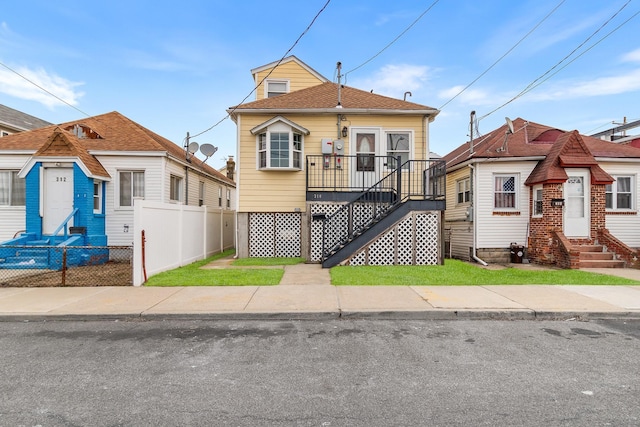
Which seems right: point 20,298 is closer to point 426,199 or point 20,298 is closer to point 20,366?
point 20,366

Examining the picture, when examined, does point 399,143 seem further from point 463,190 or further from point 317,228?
point 317,228

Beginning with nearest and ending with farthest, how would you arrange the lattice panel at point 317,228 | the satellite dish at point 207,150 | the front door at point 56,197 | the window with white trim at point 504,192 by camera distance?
the front door at point 56,197, the lattice panel at point 317,228, the window with white trim at point 504,192, the satellite dish at point 207,150

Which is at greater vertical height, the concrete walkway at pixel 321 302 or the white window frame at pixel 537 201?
the white window frame at pixel 537 201

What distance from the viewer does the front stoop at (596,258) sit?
38.5 ft

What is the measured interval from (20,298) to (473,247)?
45.3ft

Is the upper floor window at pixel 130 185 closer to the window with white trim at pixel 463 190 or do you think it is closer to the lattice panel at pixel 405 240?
the lattice panel at pixel 405 240

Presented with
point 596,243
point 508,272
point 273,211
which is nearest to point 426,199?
point 508,272

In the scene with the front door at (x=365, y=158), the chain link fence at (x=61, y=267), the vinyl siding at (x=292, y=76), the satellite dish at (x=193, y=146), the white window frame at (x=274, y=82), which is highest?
the vinyl siding at (x=292, y=76)

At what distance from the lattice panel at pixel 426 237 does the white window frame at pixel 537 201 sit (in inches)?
195

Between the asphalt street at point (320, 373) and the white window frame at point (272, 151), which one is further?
the white window frame at point (272, 151)

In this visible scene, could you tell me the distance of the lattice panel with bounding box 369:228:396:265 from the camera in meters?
11.0

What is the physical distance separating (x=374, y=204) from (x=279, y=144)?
4.36 metres

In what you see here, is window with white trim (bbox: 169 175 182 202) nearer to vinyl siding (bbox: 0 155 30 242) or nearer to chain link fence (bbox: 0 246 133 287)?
chain link fence (bbox: 0 246 133 287)

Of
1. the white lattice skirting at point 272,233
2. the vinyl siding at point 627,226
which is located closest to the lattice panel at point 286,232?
the white lattice skirting at point 272,233
